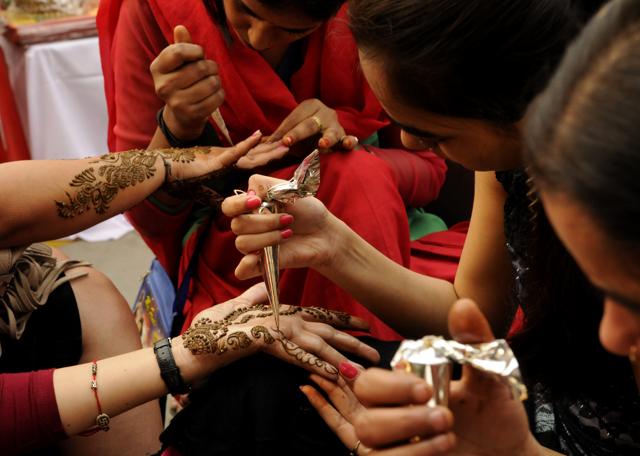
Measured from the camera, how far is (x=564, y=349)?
928mm

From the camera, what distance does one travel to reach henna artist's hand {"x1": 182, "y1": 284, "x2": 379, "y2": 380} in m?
0.91

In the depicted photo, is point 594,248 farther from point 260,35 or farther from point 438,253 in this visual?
point 438,253

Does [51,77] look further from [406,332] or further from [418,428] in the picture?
[418,428]

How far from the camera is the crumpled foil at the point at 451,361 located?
0.54m

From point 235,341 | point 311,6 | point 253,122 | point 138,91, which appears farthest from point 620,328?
point 138,91

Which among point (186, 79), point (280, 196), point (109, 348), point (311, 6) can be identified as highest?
point (311, 6)

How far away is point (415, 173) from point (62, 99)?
185 centimetres

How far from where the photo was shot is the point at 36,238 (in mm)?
1005

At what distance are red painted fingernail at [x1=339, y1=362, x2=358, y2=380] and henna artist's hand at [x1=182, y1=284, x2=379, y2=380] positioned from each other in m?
0.02

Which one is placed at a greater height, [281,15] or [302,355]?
[281,15]

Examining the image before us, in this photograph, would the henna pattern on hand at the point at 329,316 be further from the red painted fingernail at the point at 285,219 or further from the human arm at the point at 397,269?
the red painted fingernail at the point at 285,219

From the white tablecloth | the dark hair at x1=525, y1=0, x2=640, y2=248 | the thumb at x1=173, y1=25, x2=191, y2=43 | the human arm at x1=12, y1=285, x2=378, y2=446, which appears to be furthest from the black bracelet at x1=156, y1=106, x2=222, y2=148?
the white tablecloth

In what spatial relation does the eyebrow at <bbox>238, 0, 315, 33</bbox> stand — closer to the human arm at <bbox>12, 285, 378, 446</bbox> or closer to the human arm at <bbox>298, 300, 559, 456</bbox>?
the human arm at <bbox>12, 285, 378, 446</bbox>

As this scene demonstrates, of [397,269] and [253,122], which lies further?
[253,122]
